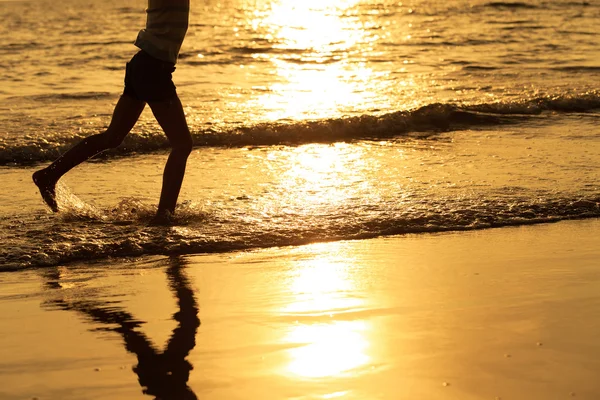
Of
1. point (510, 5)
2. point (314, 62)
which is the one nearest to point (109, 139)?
point (314, 62)

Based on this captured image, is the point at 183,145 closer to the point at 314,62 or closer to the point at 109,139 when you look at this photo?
the point at 109,139

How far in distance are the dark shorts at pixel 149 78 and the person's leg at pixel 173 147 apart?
0.06m

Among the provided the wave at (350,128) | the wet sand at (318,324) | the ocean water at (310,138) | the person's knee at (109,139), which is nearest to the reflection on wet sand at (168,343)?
the wet sand at (318,324)

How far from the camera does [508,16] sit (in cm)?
2616

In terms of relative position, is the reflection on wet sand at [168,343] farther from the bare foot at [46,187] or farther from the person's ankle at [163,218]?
the bare foot at [46,187]

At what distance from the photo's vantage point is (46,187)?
6203mm

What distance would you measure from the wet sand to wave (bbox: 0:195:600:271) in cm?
17

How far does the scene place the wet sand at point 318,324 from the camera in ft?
11.6

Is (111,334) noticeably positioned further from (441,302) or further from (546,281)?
(546,281)

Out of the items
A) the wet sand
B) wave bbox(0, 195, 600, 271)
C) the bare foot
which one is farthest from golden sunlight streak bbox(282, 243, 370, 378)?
the bare foot

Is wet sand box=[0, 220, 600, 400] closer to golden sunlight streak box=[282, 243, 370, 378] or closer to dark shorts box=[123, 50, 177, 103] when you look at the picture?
golden sunlight streak box=[282, 243, 370, 378]

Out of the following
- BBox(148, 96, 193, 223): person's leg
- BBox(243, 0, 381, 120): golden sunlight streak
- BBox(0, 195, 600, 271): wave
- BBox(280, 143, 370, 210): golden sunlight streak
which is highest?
BBox(148, 96, 193, 223): person's leg

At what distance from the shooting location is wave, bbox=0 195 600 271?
18.3 feet

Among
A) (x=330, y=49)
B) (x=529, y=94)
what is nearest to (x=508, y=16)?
(x=330, y=49)
